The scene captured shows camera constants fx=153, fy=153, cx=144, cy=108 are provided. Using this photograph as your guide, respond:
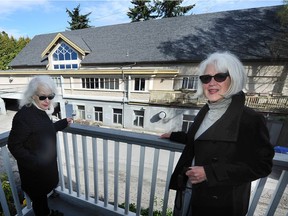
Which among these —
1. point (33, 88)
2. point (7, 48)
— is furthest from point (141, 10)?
point (33, 88)

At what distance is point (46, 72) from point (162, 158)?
32.3 feet

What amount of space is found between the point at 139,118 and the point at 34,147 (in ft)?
28.6

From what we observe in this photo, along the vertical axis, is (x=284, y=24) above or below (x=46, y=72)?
above

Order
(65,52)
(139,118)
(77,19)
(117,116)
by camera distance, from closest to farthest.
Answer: (139,118), (117,116), (65,52), (77,19)

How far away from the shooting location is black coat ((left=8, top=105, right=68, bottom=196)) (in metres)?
1.10

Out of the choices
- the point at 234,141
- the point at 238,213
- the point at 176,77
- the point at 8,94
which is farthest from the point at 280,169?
the point at 8,94

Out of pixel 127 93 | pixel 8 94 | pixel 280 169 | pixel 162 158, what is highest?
pixel 280 169

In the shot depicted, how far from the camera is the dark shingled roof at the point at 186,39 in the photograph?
8656mm

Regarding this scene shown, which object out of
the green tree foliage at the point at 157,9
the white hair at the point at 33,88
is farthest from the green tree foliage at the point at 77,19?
the white hair at the point at 33,88

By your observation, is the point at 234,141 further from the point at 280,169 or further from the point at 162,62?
the point at 162,62

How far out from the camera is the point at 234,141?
78 centimetres

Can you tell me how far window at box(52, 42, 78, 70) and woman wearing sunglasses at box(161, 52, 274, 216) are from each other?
12.2 metres

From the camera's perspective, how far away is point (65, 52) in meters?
11.5

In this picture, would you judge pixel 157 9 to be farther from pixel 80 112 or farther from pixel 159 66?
pixel 80 112
